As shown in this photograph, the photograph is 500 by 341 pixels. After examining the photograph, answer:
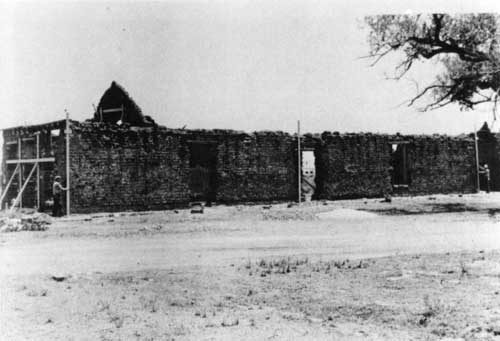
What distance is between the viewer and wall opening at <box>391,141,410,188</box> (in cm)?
2459

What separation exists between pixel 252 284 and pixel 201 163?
13974 mm

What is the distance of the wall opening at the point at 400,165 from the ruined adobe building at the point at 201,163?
0.05 m

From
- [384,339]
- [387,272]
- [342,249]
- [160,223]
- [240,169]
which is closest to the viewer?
[384,339]

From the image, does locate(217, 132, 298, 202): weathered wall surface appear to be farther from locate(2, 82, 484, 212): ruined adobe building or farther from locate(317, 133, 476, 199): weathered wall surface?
locate(317, 133, 476, 199): weathered wall surface

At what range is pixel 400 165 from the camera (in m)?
25.0

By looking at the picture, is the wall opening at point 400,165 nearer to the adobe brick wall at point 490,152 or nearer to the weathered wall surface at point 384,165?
the weathered wall surface at point 384,165

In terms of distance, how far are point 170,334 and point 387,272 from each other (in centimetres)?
358

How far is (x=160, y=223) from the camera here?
14195 mm

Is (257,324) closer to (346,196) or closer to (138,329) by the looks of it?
(138,329)

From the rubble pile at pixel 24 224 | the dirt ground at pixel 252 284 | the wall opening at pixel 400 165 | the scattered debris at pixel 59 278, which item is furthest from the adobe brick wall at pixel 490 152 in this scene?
the scattered debris at pixel 59 278

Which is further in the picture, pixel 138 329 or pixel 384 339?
pixel 138 329

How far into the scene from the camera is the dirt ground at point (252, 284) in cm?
493

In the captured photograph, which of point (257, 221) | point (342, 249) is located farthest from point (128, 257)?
point (257, 221)

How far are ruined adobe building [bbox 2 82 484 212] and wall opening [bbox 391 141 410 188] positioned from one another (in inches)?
1.9
